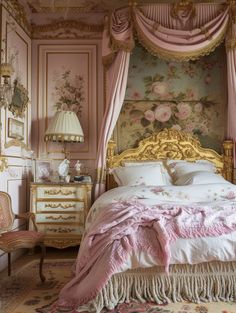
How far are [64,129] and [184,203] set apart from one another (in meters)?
1.75

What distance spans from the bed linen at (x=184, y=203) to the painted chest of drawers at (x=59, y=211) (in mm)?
766

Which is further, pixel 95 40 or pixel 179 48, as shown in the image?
pixel 95 40

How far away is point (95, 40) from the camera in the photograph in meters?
4.53

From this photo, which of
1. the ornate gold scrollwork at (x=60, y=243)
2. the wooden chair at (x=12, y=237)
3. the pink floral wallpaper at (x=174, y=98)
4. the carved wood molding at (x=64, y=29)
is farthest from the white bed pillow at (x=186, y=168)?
the carved wood molding at (x=64, y=29)

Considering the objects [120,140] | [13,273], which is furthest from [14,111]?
[13,273]

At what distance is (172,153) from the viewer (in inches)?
167

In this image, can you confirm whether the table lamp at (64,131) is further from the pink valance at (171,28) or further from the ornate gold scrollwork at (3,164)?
the pink valance at (171,28)

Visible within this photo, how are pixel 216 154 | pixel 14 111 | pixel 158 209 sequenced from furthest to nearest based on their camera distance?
pixel 216 154
pixel 14 111
pixel 158 209

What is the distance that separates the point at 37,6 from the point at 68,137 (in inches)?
71.8

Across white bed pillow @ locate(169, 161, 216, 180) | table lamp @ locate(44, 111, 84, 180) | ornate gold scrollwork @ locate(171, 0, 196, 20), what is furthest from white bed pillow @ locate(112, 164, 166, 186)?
ornate gold scrollwork @ locate(171, 0, 196, 20)

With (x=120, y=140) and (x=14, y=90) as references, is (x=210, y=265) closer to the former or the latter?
(x=120, y=140)

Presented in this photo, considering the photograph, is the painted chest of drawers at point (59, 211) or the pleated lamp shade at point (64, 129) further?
the pleated lamp shade at point (64, 129)

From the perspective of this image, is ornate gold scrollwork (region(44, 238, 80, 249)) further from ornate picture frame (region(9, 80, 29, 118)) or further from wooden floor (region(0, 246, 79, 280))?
ornate picture frame (region(9, 80, 29, 118))

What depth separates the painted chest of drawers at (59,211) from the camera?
3854 millimetres
